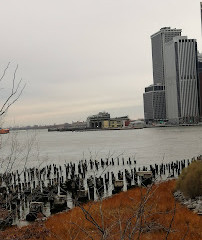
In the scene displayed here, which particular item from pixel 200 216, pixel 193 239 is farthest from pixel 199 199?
pixel 193 239

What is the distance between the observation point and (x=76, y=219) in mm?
16906

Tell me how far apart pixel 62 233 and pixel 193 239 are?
6.02 metres

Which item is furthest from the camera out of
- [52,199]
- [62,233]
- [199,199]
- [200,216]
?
[52,199]

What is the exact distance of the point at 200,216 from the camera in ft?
54.6

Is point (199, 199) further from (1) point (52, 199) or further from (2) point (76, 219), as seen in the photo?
(1) point (52, 199)

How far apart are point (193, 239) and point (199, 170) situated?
8.90 m

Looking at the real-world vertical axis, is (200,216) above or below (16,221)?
above

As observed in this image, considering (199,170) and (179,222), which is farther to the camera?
(199,170)

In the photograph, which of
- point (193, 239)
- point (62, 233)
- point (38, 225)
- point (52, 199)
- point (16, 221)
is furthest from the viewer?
point (52, 199)

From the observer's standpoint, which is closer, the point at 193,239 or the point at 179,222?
the point at 193,239

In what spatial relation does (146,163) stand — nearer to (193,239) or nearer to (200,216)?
(200,216)

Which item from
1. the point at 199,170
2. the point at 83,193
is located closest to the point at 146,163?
the point at 83,193

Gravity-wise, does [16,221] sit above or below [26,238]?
below

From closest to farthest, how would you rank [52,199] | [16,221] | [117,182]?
[16,221] < [52,199] < [117,182]
